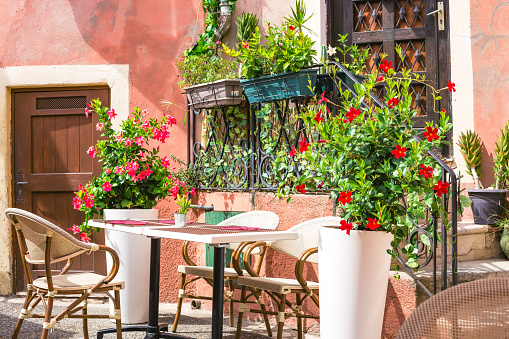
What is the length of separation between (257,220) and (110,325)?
1398 mm

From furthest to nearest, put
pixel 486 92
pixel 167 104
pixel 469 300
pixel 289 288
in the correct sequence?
pixel 167 104
pixel 486 92
pixel 289 288
pixel 469 300

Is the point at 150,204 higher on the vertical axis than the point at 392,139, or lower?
lower

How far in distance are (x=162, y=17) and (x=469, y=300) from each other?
461 cm

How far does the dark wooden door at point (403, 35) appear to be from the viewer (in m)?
5.17

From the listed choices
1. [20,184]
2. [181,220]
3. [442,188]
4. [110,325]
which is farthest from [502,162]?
[20,184]

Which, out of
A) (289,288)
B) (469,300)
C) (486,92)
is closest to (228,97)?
(289,288)

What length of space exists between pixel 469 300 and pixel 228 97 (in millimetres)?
3365

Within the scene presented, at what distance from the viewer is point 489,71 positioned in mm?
4945

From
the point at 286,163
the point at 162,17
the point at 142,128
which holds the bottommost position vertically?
the point at 286,163

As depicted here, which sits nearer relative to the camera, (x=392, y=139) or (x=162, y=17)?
(x=392, y=139)

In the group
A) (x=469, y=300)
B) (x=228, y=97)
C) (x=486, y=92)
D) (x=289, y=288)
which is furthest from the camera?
(x=486, y=92)

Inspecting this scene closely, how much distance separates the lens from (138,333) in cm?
421

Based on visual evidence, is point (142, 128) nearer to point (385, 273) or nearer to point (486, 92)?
point (385, 273)

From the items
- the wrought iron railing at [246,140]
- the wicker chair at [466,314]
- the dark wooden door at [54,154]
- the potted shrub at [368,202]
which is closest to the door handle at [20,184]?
the dark wooden door at [54,154]
